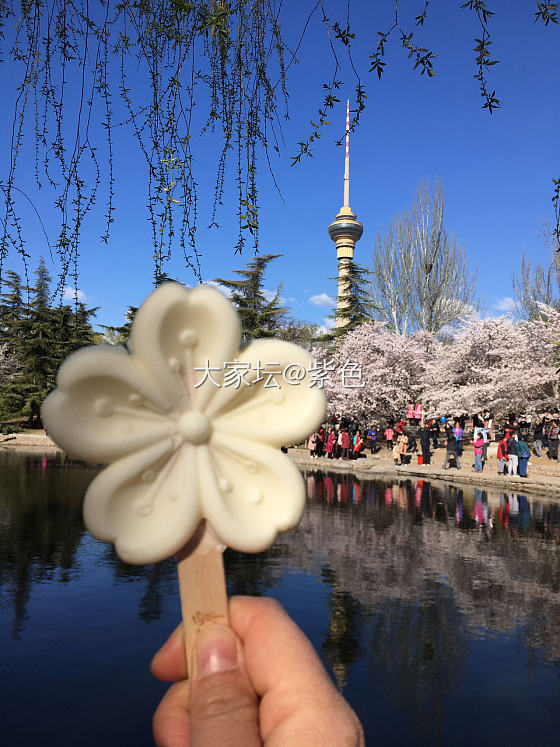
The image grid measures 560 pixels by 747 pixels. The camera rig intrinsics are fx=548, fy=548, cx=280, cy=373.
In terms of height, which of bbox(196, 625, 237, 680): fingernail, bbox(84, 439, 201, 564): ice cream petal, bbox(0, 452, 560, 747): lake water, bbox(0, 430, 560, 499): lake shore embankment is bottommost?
bbox(0, 452, 560, 747): lake water

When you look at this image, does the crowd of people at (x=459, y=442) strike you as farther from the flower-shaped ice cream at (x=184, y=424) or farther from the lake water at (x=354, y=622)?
the flower-shaped ice cream at (x=184, y=424)

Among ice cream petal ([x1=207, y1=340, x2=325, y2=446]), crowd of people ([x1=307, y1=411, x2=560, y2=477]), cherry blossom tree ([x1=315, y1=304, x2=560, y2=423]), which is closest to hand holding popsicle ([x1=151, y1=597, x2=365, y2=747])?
ice cream petal ([x1=207, y1=340, x2=325, y2=446])

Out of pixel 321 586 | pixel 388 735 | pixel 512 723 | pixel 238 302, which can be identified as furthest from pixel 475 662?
pixel 238 302

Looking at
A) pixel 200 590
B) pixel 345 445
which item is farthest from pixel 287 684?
pixel 345 445

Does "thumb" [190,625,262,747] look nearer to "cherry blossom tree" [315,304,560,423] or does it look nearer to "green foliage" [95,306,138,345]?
Result: "green foliage" [95,306,138,345]

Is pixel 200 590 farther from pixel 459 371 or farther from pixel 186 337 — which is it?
pixel 459 371

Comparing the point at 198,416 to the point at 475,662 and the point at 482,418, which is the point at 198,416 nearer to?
the point at 475,662
